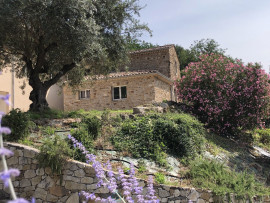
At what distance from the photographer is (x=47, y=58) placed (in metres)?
12.7

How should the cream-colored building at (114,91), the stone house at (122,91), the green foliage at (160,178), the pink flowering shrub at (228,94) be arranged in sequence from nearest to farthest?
the green foliage at (160,178)
the pink flowering shrub at (228,94)
the cream-colored building at (114,91)
the stone house at (122,91)

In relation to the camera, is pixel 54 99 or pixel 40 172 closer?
pixel 40 172

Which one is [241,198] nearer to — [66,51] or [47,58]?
[66,51]

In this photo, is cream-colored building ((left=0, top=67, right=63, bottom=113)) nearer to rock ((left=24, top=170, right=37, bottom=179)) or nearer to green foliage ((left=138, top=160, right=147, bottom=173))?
rock ((left=24, top=170, right=37, bottom=179))

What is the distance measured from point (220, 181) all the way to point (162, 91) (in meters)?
13.9

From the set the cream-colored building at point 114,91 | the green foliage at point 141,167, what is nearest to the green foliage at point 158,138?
the green foliage at point 141,167

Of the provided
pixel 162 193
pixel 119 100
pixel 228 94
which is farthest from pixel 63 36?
pixel 119 100

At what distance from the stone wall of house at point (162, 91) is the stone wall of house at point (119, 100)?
0.54 meters

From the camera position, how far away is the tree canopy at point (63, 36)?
978cm

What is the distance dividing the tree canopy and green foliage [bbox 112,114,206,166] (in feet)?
11.2

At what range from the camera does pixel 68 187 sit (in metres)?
7.05

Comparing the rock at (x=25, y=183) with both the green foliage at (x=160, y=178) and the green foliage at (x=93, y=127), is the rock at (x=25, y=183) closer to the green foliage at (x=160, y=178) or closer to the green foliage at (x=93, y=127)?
the green foliage at (x=93, y=127)

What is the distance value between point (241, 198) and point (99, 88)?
50.0 feet

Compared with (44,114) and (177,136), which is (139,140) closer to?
(177,136)
